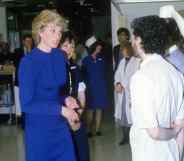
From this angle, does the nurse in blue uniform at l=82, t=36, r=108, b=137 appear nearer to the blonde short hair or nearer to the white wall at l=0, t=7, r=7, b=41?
the blonde short hair

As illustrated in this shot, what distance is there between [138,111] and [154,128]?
11 cm

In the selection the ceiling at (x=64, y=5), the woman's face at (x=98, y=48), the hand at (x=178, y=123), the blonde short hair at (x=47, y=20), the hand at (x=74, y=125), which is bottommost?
the hand at (x=74, y=125)

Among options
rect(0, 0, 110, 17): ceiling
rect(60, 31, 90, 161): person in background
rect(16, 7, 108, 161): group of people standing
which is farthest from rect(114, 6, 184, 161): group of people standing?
rect(0, 0, 110, 17): ceiling

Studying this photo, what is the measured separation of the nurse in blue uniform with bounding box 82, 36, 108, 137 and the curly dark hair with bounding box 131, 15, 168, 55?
4876mm

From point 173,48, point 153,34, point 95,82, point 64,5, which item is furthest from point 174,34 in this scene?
point 64,5

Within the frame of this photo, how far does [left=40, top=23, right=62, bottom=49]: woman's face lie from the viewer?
3.07 meters

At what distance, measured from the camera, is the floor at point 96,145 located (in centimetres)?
626

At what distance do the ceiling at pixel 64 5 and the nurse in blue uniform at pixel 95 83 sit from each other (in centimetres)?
653

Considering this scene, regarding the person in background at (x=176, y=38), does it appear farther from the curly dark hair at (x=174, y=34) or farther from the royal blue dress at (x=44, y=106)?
the royal blue dress at (x=44, y=106)

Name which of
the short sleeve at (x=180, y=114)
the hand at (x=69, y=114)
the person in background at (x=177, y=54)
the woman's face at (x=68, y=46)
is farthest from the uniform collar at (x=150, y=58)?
the woman's face at (x=68, y=46)

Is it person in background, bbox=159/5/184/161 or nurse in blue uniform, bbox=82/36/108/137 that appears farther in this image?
nurse in blue uniform, bbox=82/36/108/137

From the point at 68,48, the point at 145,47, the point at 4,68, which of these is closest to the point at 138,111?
the point at 145,47

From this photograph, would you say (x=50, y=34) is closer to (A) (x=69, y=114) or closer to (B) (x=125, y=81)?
(A) (x=69, y=114)

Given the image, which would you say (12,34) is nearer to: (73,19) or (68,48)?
(73,19)
